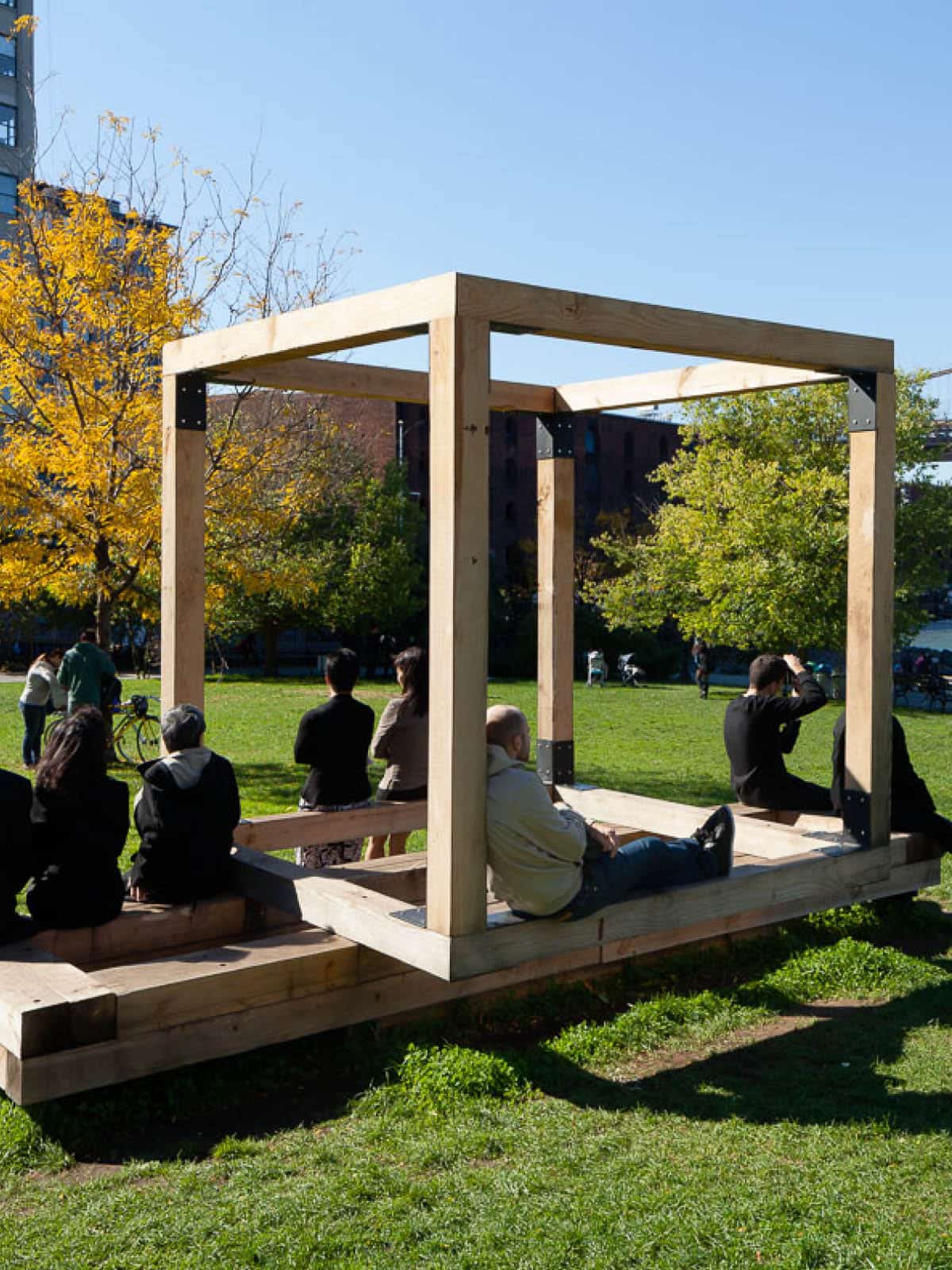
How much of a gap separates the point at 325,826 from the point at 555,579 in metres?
2.33

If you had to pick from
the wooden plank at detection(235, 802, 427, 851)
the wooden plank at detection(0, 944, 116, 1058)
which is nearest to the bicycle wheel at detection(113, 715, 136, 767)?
the wooden plank at detection(235, 802, 427, 851)

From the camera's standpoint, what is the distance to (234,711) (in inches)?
1010

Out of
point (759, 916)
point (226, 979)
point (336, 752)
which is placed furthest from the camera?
point (336, 752)

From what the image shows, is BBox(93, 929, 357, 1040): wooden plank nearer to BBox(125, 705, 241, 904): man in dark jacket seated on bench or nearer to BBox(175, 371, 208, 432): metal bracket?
BBox(125, 705, 241, 904): man in dark jacket seated on bench

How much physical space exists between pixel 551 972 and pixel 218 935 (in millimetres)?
1654

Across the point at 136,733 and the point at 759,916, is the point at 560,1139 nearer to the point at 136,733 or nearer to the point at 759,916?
the point at 759,916

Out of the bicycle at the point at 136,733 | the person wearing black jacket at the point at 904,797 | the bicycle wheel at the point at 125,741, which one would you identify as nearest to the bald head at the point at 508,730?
the person wearing black jacket at the point at 904,797

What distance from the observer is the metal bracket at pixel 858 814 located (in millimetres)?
7133

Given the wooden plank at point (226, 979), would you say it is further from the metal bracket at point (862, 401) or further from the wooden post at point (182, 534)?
the metal bracket at point (862, 401)

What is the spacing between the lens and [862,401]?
704 cm

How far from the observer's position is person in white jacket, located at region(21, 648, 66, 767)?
51.8 feet

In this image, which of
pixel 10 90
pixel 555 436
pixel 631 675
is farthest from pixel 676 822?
pixel 10 90

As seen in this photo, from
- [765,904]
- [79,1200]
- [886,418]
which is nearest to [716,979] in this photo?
[765,904]

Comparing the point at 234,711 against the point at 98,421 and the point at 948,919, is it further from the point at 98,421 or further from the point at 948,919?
the point at 948,919
